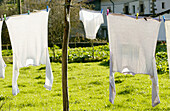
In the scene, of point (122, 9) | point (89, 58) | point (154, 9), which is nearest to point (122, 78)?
point (89, 58)

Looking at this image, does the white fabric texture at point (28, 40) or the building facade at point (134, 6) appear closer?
the white fabric texture at point (28, 40)

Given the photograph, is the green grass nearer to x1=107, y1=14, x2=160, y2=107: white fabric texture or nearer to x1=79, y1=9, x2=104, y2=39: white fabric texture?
x1=79, y1=9, x2=104, y2=39: white fabric texture

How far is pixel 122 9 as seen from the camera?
3003cm

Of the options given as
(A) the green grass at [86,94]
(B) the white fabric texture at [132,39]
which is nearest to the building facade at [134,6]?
(A) the green grass at [86,94]

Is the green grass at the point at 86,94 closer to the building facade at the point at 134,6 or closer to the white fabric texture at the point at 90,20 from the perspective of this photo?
the white fabric texture at the point at 90,20

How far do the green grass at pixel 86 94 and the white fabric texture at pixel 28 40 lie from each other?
66cm

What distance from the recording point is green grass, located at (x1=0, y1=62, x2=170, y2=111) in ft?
17.3

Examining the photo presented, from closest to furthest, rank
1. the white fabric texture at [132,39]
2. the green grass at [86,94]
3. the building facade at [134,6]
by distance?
the white fabric texture at [132,39] → the green grass at [86,94] → the building facade at [134,6]

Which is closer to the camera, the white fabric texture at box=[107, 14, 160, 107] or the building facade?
the white fabric texture at box=[107, 14, 160, 107]

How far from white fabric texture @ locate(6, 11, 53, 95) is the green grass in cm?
66

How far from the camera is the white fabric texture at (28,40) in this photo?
376cm

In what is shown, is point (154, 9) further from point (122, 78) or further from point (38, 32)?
point (38, 32)

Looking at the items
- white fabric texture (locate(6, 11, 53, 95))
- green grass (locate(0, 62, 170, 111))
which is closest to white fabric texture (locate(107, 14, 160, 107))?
white fabric texture (locate(6, 11, 53, 95))

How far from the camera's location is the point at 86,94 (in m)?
6.27
